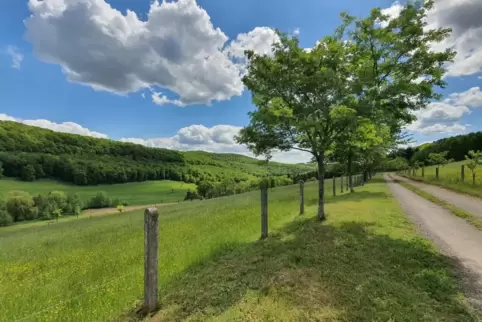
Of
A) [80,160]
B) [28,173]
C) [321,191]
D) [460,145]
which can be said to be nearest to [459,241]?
[321,191]

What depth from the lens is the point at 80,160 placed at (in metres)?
129

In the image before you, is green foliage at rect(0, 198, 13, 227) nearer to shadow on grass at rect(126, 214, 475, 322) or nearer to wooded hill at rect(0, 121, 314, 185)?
wooded hill at rect(0, 121, 314, 185)

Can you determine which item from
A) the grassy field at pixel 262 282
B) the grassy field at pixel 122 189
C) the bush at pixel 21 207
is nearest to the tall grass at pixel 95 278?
the grassy field at pixel 262 282

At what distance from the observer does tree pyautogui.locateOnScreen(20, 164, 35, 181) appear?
370ft

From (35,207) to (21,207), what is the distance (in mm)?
3791

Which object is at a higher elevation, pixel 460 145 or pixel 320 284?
pixel 460 145

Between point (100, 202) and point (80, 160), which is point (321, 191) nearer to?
point (100, 202)

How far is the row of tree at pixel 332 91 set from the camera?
405 inches

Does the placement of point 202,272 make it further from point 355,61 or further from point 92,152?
point 92,152

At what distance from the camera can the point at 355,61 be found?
1188cm

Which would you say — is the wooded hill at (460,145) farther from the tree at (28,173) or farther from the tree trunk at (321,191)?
the tree at (28,173)

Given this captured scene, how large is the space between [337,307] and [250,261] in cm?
265

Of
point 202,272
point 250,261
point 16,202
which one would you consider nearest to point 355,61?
point 250,261

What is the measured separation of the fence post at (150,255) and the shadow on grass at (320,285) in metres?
0.31
